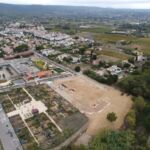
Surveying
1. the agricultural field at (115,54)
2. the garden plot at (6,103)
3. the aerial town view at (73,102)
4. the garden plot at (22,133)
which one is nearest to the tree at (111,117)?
the aerial town view at (73,102)

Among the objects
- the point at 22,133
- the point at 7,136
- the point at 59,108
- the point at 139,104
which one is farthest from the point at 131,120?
the point at 7,136

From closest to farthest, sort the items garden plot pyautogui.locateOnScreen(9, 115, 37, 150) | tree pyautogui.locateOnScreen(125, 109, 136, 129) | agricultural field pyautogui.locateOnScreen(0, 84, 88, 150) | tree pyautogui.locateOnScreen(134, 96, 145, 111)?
garden plot pyautogui.locateOnScreen(9, 115, 37, 150) → agricultural field pyautogui.locateOnScreen(0, 84, 88, 150) → tree pyautogui.locateOnScreen(125, 109, 136, 129) → tree pyautogui.locateOnScreen(134, 96, 145, 111)

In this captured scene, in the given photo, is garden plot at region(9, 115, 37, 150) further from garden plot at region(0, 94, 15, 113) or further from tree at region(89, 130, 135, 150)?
tree at region(89, 130, 135, 150)

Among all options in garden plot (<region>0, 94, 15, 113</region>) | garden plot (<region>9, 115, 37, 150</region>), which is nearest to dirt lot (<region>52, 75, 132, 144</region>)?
garden plot (<region>9, 115, 37, 150</region>)

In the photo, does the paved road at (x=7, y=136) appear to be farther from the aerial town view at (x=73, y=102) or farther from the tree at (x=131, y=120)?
the tree at (x=131, y=120)

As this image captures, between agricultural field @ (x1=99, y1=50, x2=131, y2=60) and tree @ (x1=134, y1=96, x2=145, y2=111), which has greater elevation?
tree @ (x1=134, y1=96, x2=145, y2=111)
